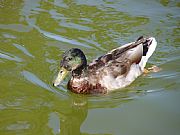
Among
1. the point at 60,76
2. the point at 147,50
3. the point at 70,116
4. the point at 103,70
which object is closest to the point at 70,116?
the point at 70,116

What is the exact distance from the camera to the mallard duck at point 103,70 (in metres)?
8.11

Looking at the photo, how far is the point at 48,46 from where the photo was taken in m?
10.2

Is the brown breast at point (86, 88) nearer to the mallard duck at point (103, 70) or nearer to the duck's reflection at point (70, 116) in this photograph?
the mallard duck at point (103, 70)

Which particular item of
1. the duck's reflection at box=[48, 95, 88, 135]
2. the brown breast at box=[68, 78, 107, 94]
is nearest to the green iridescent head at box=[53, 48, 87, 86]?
the brown breast at box=[68, 78, 107, 94]

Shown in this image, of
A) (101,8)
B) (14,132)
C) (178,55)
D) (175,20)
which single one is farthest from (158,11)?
(14,132)

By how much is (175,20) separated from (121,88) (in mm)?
3539

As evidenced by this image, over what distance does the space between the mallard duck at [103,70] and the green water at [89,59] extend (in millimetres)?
170

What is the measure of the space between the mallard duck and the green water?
0.56ft

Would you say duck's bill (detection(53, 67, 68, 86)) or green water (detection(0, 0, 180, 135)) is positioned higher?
duck's bill (detection(53, 67, 68, 86))

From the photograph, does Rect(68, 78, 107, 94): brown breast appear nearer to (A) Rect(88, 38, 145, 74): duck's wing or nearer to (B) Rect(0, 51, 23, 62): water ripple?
(A) Rect(88, 38, 145, 74): duck's wing

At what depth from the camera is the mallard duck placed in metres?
8.11

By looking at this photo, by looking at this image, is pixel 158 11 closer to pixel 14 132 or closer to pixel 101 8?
pixel 101 8

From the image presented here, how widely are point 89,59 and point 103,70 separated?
1328 millimetres

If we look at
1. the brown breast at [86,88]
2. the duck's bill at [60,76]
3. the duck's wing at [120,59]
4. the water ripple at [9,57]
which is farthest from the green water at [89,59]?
the duck's wing at [120,59]
